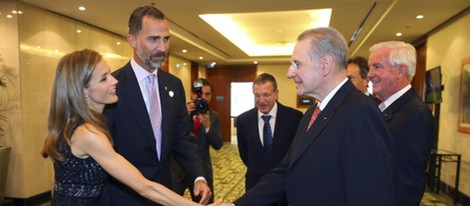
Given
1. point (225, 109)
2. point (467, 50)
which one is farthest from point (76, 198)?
point (225, 109)

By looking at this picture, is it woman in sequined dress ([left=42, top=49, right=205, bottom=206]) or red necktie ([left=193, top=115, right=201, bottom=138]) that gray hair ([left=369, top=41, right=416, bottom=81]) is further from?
red necktie ([left=193, top=115, right=201, bottom=138])

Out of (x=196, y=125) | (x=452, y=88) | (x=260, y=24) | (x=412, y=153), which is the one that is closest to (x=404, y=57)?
(x=412, y=153)

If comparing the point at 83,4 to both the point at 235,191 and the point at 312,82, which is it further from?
the point at 312,82

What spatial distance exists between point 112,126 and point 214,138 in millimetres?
1906

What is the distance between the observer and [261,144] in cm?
275

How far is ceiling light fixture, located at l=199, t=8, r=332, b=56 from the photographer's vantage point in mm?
6738

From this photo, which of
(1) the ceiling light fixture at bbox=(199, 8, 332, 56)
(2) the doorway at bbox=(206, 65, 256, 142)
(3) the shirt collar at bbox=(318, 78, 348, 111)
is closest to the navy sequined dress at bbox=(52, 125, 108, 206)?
(3) the shirt collar at bbox=(318, 78, 348, 111)

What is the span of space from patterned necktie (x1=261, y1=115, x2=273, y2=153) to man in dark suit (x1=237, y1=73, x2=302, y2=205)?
0.02 m

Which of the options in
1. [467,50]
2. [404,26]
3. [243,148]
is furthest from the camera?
[404,26]

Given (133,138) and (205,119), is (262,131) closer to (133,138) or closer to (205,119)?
(205,119)

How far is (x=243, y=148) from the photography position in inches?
121

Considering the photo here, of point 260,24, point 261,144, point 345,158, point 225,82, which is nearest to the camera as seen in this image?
point 345,158

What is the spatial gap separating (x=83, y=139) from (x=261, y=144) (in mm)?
1523

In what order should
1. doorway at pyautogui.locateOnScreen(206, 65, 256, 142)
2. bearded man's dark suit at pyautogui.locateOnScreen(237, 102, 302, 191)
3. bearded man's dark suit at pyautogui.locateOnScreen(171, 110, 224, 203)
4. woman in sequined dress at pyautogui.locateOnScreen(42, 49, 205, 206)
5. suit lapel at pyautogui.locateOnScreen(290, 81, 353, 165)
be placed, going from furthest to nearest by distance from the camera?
doorway at pyautogui.locateOnScreen(206, 65, 256, 142), bearded man's dark suit at pyautogui.locateOnScreen(171, 110, 224, 203), bearded man's dark suit at pyautogui.locateOnScreen(237, 102, 302, 191), woman in sequined dress at pyautogui.locateOnScreen(42, 49, 205, 206), suit lapel at pyautogui.locateOnScreen(290, 81, 353, 165)
